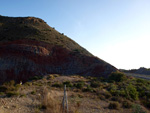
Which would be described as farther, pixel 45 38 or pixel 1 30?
pixel 1 30

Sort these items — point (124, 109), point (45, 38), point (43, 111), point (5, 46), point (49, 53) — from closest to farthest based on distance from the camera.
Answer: point (43, 111)
point (124, 109)
point (5, 46)
point (49, 53)
point (45, 38)

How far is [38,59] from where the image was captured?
2748cm

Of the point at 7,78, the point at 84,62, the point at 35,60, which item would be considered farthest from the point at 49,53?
the point at 7,78

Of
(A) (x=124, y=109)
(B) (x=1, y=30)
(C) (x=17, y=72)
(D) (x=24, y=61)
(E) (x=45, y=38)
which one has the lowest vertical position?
(A) (x=124, y=109)

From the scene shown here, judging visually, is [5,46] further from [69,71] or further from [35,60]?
[69,71]

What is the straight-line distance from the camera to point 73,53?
31984 mm

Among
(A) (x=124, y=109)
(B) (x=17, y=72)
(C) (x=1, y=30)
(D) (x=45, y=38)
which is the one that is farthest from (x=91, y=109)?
(C) (x=1, y=30)

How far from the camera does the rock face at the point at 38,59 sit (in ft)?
80.1

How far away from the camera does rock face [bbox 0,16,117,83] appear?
80.1 feet

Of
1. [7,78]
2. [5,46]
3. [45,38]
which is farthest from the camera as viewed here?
[45,38]

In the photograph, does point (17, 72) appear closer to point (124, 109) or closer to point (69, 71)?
point (69, 71)

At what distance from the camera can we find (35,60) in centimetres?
2697

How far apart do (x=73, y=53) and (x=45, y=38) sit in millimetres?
8817

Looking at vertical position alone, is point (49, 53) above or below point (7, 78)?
above
